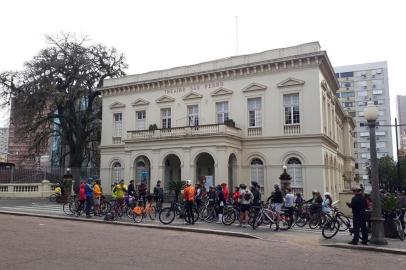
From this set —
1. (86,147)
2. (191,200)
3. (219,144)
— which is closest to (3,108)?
(86,147)

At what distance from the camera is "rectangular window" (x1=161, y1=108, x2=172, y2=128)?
1350 inches

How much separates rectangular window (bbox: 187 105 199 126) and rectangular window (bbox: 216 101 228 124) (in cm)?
195

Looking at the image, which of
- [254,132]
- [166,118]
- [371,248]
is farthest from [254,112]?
[371,248]

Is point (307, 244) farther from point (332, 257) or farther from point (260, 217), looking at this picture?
point (260, 217)

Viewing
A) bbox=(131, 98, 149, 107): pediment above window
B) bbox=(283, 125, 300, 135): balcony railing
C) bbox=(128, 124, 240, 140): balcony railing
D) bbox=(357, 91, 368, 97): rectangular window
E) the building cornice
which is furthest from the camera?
bbox=(357, 91, 368, 97): rectangular window

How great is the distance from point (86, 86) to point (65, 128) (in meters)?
5.10

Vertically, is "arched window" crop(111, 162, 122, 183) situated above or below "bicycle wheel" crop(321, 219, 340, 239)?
above

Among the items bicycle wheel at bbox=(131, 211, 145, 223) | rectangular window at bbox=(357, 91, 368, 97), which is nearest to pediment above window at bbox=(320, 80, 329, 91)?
bicycle wheel at bbox=(131, 211, 145, 223)

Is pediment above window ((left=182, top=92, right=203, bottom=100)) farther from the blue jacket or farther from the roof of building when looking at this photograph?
the blue jacket

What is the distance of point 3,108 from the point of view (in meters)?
38.4

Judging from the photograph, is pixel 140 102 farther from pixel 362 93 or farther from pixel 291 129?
pixel 362 93

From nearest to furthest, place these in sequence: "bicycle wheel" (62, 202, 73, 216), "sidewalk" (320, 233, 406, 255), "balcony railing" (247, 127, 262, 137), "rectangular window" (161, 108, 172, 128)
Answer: "sidewalk" (320, 233, 406, 255)
"bicycle wheel" (62, 202, 73, 216)
"balcony railing" (247, 127, 262, 137)
"rectangular window" (161, 108, 172, 128)

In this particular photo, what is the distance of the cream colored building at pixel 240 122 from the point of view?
28.2 m

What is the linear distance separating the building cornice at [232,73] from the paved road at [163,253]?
1877 centimetres
